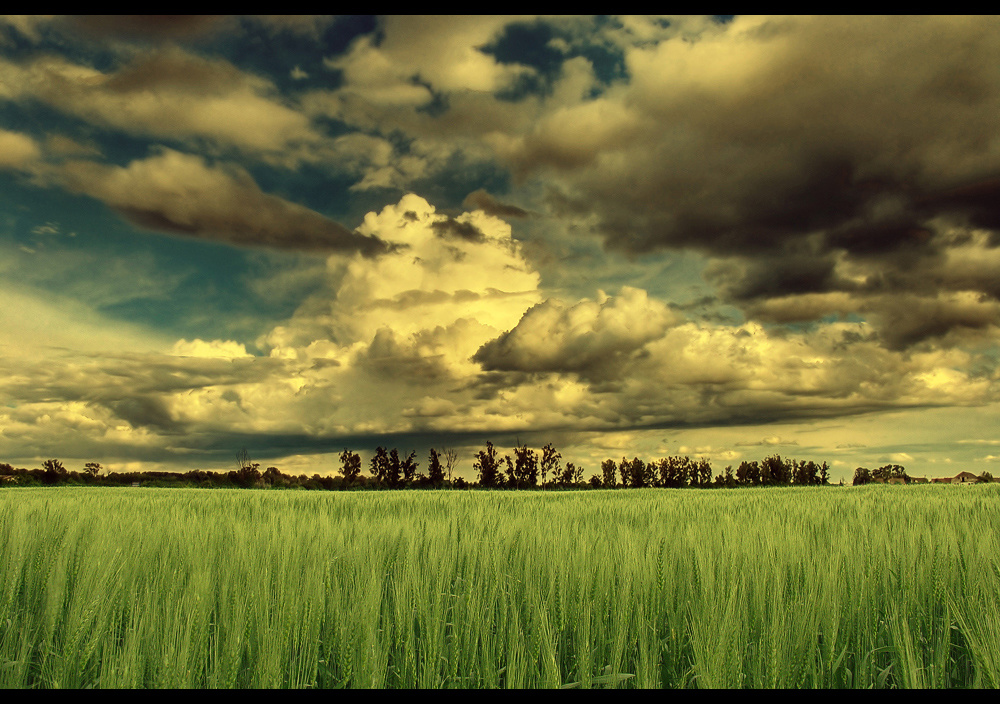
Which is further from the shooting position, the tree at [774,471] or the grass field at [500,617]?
the tree at [774,471]

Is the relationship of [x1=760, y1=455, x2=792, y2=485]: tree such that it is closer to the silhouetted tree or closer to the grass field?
the silhouetted tree

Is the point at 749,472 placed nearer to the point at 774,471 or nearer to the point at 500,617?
the point at 774,471

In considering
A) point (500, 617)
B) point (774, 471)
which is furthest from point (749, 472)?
point (500, 617)

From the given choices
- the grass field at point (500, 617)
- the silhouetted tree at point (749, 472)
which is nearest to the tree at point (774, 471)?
the silhouetted tree at point (749, 472)

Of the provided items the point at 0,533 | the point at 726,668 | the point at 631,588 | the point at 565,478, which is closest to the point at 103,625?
the point at 631,588

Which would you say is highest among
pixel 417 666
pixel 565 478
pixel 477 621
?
pixel 477 621

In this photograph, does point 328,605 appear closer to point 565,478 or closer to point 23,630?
point 23,630

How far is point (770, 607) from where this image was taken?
3.11m

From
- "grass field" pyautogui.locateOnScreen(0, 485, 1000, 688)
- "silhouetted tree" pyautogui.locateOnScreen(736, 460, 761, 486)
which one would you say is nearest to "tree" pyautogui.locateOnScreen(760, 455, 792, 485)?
"silhouetted tree" pyautogui.locateOnScreen(736, 460, 761, 486)

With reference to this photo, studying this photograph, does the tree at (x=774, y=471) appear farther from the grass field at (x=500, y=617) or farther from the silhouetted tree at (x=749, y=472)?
the grass field at (x=500, y=617)

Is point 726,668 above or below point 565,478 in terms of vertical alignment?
above

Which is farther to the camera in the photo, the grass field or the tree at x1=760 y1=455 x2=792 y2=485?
the tree at x1=760 y1=455 x2=792 y2=485
